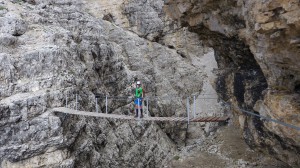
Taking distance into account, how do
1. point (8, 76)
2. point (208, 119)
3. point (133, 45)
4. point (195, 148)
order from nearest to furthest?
point (208, 119)
point (8, 76)
point (195, 148)
point (133, 45)

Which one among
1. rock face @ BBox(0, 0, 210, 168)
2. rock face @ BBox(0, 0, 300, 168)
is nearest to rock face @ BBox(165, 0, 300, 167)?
rock face @ BBox(0, 0, 300, 168)

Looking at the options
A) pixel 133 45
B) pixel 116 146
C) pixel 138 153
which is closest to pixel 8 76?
pixel 116 146

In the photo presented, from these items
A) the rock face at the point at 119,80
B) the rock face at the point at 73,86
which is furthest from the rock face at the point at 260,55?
the rock face at the point at 73,86

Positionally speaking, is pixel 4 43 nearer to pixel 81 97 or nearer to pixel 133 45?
pixel 81 97

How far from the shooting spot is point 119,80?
2219 cm

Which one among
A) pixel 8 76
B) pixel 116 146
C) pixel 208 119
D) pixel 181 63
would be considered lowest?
pixel 116 146

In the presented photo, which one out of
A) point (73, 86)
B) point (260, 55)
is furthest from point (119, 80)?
point (260, 55)

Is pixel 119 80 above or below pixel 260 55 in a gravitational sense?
below

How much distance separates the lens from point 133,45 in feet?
89.2

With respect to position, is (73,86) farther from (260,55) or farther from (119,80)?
(260,55)

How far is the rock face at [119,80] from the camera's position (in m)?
10.6

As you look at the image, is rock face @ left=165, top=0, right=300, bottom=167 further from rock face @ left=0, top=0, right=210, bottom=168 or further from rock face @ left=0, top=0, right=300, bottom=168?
rock face @ left=0, top=0, right=210, bottom=168

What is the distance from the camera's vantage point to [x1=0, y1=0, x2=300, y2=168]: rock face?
10.6 m

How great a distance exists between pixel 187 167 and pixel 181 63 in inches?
489
